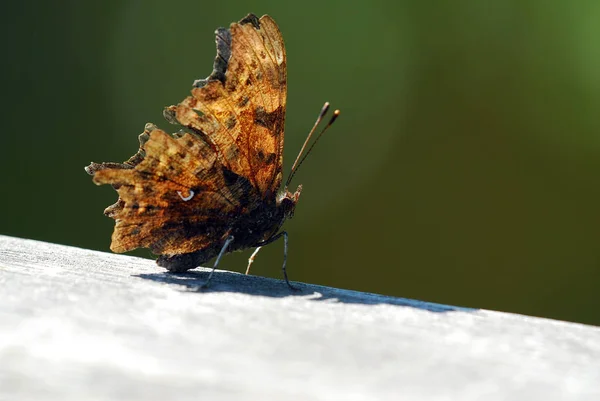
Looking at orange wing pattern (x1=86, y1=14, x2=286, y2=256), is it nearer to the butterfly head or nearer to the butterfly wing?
the butterfly wing

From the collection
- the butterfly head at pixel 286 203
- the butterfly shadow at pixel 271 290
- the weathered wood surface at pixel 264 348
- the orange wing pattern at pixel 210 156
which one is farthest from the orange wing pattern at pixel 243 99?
the weathered wood surface at pixel 264 348

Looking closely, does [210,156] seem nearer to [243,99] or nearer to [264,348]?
[243,99]

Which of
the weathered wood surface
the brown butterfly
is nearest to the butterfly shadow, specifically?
the weathered wood surface

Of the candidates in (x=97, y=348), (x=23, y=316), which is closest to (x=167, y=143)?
(x=23, y=316)

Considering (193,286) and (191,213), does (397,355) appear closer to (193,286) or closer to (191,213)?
(193,286)

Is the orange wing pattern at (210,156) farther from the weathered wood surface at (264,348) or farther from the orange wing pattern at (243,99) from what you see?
the weathered wood surface at (264,348)

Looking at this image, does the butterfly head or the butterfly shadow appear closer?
the butterfly shadow

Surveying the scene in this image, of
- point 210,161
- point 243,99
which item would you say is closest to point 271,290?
point 210,161
